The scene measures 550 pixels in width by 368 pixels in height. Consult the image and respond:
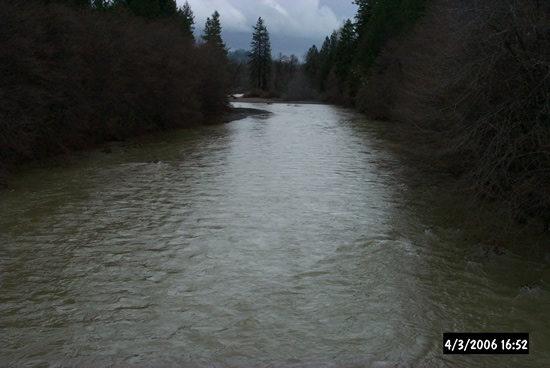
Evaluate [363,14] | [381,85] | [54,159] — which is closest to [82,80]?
[54,159]

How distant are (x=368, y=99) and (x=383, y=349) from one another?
147 ft

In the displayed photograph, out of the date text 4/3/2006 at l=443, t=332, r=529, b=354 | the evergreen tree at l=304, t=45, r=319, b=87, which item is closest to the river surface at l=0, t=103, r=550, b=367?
the date text 4/3/2006 at l=443, t=332, r=529, b=354

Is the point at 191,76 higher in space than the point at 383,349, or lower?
higher

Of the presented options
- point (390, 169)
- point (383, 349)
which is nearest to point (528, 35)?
point (383, 349)

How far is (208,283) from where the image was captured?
8.35m

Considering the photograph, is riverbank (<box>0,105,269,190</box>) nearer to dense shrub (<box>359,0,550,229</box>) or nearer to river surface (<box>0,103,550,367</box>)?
river surface (<box>0,103,550,367</box>)

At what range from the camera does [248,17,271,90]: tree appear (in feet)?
371

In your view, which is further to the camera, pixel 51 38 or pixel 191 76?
pixel 191 76

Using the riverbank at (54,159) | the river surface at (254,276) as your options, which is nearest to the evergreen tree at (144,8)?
the riverbank at (54,159)

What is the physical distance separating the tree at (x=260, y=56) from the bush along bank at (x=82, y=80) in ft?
252

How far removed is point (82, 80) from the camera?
2228 centimetres

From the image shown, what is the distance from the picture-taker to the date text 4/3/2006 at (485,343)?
20.8 feet

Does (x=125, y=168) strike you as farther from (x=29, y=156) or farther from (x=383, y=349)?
(x=383, y=349)

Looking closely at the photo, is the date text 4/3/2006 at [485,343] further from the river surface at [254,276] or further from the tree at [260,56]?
the tree at [260,56]
